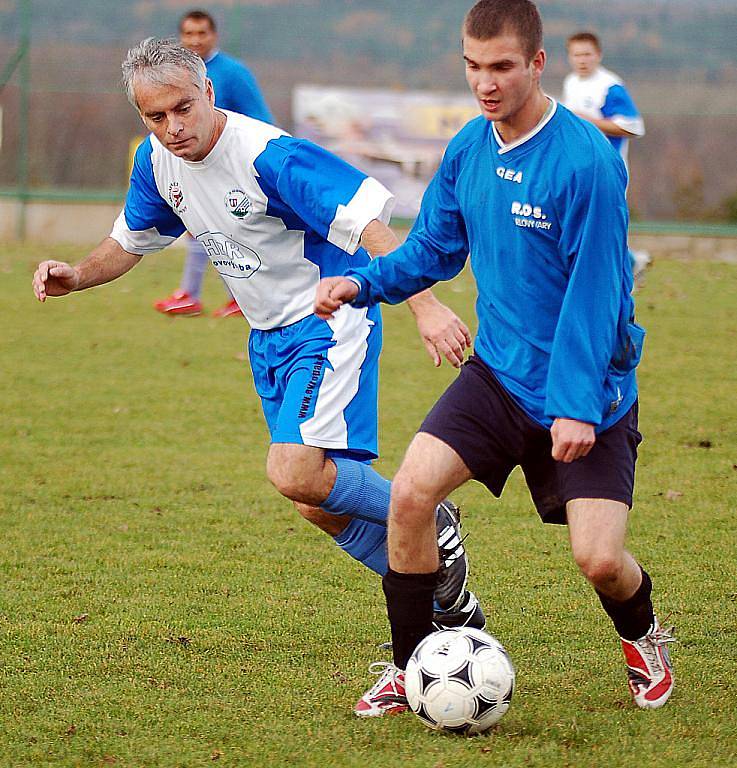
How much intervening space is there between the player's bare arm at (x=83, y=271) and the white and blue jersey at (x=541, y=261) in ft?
3.92

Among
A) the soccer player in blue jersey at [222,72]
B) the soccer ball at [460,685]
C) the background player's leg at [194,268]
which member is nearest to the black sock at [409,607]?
the soccer ball at [460,685]

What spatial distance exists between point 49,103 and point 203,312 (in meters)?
7.17

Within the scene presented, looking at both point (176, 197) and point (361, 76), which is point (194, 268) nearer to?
point (176, 197)

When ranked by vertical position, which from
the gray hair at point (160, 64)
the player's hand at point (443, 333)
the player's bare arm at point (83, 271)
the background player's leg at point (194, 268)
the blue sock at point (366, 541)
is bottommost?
the background player's leg at point (194, 268)

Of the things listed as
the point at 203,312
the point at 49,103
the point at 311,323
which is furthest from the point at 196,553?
the point at 49,103

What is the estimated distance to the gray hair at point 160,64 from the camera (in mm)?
3707

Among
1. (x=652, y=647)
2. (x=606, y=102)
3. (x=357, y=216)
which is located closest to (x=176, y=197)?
(x=357, y=216)

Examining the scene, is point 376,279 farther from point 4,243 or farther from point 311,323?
point 4,243

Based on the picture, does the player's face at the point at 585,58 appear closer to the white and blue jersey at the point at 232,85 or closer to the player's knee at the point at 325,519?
the white and blue jersey at the point at 232,85

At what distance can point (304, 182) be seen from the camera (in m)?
3.78

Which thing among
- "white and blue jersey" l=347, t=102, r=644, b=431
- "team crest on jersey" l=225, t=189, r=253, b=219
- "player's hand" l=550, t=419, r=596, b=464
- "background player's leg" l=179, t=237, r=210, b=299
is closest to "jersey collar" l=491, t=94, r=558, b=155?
"white and blue jersey" l=347, t=102, r=644, b=431

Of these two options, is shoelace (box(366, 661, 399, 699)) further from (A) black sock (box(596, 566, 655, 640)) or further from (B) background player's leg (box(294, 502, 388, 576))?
(A) black sock (box(596, 566, 655, 640))

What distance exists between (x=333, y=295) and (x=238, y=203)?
2.72ft

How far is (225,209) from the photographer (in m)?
3.93
